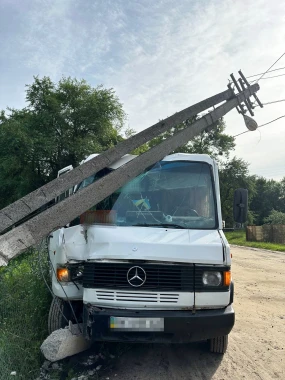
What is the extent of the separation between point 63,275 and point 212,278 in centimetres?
164

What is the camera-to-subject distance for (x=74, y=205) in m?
→ 4.10

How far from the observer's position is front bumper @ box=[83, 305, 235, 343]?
12.1ft

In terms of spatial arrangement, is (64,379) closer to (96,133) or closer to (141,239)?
(141,239)

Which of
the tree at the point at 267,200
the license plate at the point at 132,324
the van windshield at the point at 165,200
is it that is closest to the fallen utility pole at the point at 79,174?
the van windshield at the point at 165,200

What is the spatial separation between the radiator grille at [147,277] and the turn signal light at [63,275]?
336 mm

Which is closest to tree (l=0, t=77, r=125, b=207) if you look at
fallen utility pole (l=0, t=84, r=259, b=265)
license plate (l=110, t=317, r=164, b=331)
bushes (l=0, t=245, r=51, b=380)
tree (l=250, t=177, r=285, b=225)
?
bushes (l=0, t=245, r=51, b=380)

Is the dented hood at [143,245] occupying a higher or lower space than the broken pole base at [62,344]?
higher

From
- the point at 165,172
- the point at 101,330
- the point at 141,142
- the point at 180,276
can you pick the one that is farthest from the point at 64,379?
the point at 141,142

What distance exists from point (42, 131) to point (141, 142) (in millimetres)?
16549

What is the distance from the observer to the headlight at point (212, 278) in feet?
12.7

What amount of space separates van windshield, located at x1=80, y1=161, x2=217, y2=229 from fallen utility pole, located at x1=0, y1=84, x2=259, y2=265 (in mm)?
211

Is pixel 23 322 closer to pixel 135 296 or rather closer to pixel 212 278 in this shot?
pixel 135 296

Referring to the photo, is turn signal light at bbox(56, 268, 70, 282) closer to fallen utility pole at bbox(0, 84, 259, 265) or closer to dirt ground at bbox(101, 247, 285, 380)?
fallen utility pole at bbox(0, 84, 259, 265)

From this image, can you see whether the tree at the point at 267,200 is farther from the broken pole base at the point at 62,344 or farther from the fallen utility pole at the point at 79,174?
the broken pole base at the point at 62,344
